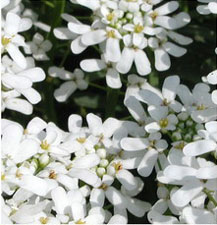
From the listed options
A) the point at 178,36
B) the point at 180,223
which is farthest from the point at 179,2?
the point at 180,223

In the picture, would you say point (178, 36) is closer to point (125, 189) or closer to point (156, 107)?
point (156, 107)

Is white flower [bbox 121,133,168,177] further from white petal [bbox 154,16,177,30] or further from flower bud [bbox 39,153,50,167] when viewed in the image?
white petal [bbox 154,16,177,30]

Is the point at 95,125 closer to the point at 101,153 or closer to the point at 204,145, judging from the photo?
the point at 101,153

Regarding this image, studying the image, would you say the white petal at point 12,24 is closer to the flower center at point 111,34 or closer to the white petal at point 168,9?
the flower center at point 111,34

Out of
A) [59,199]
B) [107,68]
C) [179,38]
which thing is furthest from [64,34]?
[59,199]

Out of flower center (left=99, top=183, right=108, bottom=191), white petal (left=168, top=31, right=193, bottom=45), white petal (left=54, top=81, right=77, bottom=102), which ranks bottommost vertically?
white petal (left=54, top=81, right=77, bottom=102)

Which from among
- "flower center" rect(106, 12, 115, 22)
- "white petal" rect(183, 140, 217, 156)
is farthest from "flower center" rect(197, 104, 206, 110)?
"flower center" rect(106, 12, 115, 22)

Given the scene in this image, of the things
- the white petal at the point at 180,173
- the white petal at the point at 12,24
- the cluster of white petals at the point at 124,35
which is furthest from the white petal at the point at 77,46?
the white petal at the point at 180,173
